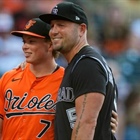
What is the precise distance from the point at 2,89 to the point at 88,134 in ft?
4.09

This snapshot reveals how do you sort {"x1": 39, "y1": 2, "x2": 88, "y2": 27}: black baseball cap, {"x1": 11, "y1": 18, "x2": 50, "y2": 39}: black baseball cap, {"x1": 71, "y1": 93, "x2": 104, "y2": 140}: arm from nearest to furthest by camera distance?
1. {"x1": 71, "y1": 93, "x2": 104, "y2": 140}: arm
2. {"x1": 39, "y1": 2, "x2": 88, "y2": 27}: black baseball cap
3. {"x1": 11, "y1": 18, "x2": 50, "y2": 39}: black baseball cap

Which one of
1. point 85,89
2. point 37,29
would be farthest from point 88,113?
point 37,29

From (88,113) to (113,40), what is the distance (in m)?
7.46

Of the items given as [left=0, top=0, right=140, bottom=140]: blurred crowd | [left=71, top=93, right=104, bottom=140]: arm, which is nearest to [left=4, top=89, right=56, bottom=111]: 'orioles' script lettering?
[left=71, top=93, right=104, bottom=140]: arm

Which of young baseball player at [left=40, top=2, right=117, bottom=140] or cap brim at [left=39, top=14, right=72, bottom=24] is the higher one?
cap brim at [left=39, top=14, right=72, bottom=24]

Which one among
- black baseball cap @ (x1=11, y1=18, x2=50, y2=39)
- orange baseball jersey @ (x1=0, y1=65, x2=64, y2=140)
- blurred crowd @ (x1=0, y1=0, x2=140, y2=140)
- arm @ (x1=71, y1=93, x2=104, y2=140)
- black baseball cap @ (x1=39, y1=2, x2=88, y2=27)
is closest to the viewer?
arm @ (x1=71, y1=93, x2=104, y2=140)

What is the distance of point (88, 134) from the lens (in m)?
4.67

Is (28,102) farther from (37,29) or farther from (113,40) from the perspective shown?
(113,40)

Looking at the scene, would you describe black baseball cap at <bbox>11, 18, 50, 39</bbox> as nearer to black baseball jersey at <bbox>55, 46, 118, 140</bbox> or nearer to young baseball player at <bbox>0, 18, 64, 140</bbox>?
young baseball player at <bbox>0, 18, 64, 140</bbox>

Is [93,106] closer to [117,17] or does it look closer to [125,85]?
[125,85]

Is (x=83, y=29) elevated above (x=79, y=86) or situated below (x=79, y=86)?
above

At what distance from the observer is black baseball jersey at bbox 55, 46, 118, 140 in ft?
15.4

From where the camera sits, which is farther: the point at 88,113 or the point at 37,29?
the point at 37,29

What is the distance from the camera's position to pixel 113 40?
39.5ft
